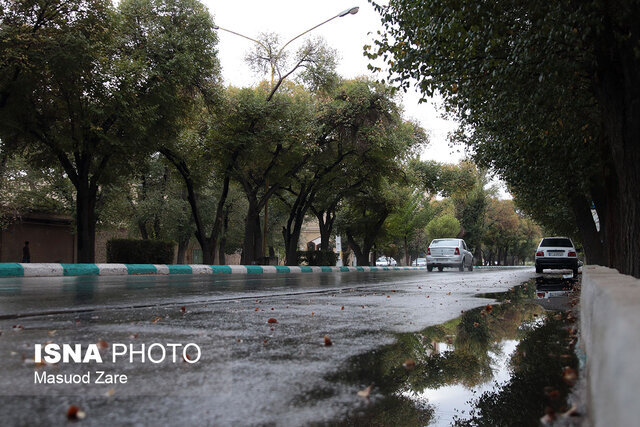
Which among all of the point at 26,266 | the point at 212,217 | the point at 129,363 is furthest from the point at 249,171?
the point at 129,363

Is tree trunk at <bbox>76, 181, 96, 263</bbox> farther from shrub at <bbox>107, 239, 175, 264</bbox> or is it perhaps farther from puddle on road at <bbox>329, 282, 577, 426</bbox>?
puddle on road at <bbox>329, 282, 577, 426</bbox>

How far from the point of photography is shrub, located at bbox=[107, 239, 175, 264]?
23828 millimetres

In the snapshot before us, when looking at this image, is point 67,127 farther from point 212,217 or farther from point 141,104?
point 212,217

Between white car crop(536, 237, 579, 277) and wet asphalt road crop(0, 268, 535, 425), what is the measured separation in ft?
68.0

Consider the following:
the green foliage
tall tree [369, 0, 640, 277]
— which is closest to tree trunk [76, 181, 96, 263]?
tall tree [369, 0, 640, 277]

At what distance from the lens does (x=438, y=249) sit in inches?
1188

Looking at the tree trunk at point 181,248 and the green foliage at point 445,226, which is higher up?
the green foliage at point 445,226

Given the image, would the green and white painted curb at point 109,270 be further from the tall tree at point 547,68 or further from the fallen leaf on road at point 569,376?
the fallen leaf on road at point 569,376

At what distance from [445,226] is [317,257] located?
116 ft

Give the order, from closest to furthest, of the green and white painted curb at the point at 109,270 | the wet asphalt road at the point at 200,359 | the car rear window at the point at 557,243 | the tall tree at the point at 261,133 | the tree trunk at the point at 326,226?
1. the wet asphalt road at the point at 200,359
2. the green and white painted curb at the point at 109,270
3. the tall tree at the point at 261,133
4. the car rear window at the point at 557,243
5. the tree trunk at the point at 326,226

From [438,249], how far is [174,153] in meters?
15.6

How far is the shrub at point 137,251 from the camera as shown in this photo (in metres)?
23.8

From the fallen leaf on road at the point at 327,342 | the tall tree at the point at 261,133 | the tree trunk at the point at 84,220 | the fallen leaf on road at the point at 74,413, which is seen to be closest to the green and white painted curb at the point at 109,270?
the tree trunk at the point at 84,220

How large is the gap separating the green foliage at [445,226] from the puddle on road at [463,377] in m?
62.1
